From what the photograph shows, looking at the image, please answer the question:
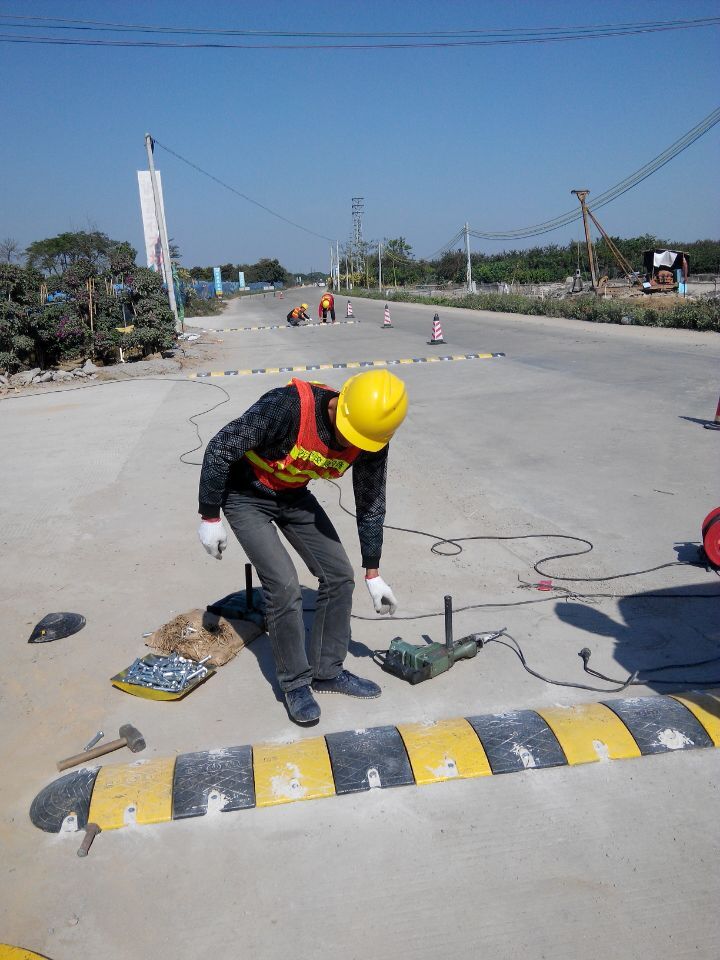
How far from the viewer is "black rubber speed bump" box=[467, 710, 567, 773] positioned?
311 centimetres

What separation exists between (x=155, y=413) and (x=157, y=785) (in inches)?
354

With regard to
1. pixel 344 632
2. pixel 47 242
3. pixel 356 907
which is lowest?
pixel 356 907

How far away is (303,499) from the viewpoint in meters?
3.54

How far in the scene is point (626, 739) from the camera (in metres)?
3.22

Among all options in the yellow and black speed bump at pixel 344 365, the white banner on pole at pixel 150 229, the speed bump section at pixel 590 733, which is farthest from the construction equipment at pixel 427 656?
the white banner on pole at pixel 150 229

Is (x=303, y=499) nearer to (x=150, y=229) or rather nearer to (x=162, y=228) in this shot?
(x=162, y=228)

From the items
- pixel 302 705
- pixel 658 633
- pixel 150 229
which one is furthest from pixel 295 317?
pixel 302 705

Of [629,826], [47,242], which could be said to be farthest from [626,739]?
[47,242]

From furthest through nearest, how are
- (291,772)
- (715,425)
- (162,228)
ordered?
(162,228) → (715,425) → (291,772)

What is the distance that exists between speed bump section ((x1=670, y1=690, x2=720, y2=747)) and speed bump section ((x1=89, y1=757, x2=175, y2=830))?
2256mm

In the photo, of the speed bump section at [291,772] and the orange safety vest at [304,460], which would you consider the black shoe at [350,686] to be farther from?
the orange safety vest at [304,460]

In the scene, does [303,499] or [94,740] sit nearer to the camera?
[94,740]

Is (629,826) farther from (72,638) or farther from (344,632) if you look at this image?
(72,638)

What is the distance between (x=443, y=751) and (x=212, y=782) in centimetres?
95
